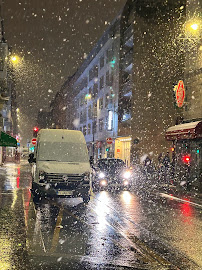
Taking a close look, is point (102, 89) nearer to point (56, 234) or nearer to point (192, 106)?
point (192, 106)

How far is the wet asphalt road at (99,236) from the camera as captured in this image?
5.91m

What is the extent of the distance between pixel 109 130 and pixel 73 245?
136 feet

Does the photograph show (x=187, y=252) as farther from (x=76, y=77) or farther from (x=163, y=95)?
(x=76, y=77)

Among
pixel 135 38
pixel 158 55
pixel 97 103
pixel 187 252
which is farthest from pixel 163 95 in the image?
pixel 187 252

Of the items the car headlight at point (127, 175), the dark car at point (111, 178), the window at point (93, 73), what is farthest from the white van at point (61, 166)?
the window at point (93, 73)

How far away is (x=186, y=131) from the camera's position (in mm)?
22250

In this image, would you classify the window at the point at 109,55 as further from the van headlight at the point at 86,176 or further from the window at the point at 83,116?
the van headlight at the point at 86,176

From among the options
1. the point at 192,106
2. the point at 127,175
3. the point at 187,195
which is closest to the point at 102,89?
the point at 192,106

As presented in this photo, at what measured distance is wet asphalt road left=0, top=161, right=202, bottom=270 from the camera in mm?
5906

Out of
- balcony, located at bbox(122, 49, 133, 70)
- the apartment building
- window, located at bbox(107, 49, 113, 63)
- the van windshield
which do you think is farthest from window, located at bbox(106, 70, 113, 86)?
A: the van windshield

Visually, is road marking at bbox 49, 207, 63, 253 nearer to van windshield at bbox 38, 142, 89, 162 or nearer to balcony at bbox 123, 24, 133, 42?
van windshield at bbox 38, 142, 89, 162

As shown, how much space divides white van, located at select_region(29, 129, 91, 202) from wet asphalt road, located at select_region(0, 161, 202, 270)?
0.59 m

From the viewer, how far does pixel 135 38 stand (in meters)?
40.2

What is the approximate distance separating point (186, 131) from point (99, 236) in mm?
15499
